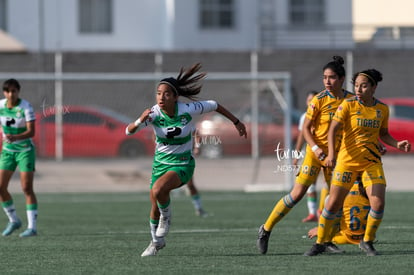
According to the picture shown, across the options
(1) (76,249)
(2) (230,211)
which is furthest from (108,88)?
(1) (76,249)

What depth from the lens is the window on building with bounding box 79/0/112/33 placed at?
127 feet

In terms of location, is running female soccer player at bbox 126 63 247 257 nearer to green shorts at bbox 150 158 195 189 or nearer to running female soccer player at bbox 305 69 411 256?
green shorts at bbox 150 158 195 189

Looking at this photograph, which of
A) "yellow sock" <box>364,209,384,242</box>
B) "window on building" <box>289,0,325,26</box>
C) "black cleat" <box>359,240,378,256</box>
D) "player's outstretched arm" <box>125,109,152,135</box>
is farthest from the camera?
"window on building" <box>289,0,325,26</box>

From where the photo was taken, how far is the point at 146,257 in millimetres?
10328

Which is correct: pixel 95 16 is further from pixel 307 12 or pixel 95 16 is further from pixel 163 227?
pixel 163 227

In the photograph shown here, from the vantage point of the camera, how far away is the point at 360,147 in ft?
33.0

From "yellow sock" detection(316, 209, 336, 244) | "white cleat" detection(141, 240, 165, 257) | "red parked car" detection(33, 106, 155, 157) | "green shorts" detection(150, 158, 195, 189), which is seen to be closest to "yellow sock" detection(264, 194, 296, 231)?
"yellow sock" detection(316, 209, 336, 244)

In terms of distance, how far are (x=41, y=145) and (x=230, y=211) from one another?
6565mm

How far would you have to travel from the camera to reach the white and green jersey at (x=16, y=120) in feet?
41.7

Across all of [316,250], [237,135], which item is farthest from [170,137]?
[237,135]

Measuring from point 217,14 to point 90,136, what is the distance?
18.4 m

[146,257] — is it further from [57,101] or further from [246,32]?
[246,32]

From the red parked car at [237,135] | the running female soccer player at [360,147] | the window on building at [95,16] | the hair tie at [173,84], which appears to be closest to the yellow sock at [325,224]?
the running female soccer player at [360,147]

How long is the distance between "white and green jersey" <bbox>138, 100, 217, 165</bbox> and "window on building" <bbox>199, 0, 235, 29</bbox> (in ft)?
94.8
